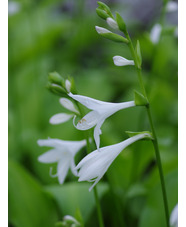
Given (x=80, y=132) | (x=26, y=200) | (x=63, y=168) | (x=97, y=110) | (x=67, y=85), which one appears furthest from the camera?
(x=80, y=132)

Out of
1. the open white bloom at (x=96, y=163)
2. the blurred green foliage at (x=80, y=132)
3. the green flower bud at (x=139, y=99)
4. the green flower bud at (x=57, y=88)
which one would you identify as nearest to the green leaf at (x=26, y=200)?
the blurred green foliage at (x=80, y=132)

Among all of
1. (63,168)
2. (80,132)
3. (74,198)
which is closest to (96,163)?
(63,168)

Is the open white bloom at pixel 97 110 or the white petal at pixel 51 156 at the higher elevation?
the open white bloom at pixel 97 110

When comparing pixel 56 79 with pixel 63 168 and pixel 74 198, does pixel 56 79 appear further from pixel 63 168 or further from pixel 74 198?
pixel 74 198

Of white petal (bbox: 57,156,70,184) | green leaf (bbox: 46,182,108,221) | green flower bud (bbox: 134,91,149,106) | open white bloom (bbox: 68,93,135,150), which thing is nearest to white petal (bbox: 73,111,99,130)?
open white bloom (bbox: 68,93,135,150)

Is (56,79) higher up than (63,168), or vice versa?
(56,79)

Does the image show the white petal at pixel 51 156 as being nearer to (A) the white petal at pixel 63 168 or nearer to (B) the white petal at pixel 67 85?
(A) the white petal at pixel 63 168

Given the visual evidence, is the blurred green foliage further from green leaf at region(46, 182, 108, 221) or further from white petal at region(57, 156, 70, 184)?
white petal at region(57, 156, 70, 184)
